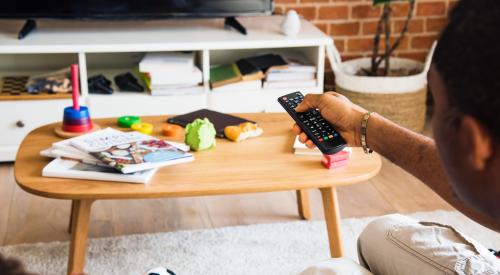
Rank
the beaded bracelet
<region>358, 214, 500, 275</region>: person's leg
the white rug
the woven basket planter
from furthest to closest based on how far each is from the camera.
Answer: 1. the woven basket planter
2. the white rug
3. the beaded bracelet
4. <region>358, 214, 500, 275</region>: person's leg

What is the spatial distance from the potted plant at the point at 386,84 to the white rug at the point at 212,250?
756 mm

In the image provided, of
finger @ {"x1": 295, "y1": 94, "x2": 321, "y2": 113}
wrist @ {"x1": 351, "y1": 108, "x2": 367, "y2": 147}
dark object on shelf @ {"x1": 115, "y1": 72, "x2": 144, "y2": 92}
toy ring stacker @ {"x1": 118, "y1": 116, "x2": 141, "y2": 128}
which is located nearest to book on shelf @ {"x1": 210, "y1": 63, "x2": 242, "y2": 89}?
dark object on shelf @ {"x1": 115, "y1": 72, "x2": 144, "y2": 92}

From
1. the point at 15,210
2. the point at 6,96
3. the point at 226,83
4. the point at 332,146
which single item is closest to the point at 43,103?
the point at 6,96

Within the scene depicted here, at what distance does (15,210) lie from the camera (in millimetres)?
2180

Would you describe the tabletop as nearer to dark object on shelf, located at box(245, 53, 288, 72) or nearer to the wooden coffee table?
the wooden coffee table

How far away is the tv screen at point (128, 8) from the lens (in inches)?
102

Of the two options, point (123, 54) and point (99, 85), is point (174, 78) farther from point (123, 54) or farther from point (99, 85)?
point (123, 54)

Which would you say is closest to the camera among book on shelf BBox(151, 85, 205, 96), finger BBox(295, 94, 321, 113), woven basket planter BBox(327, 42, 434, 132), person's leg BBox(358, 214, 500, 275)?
person's leg BBox(358, 214, 500, 275)

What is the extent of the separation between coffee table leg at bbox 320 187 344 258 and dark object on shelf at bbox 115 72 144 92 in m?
1.12

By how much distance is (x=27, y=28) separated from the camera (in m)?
2.60

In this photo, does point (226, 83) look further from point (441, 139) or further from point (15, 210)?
point (441, 139)

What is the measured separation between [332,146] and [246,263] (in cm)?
62

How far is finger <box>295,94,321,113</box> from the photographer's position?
150 cm

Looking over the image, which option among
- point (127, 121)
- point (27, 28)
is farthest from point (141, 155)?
point (27, 28)
